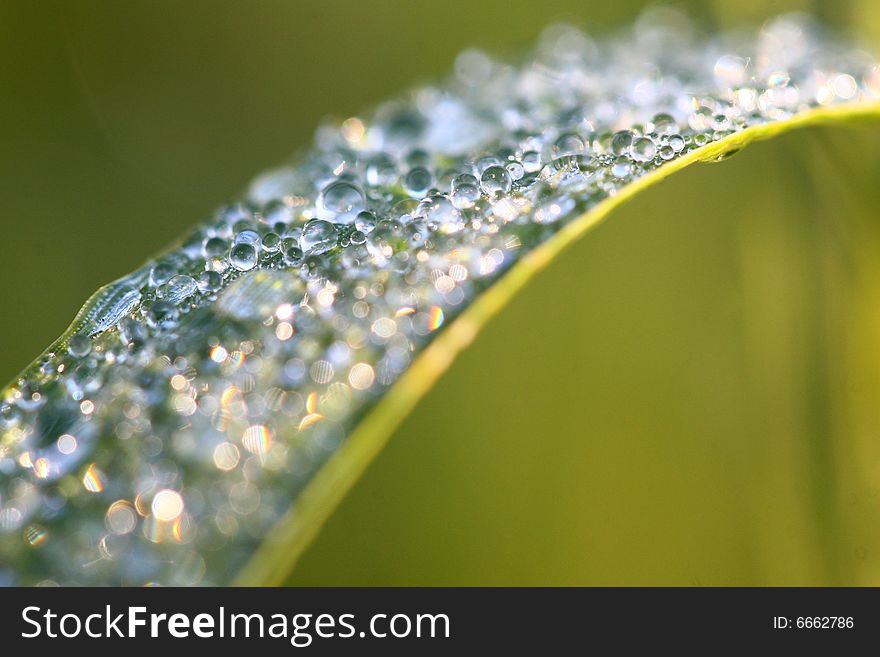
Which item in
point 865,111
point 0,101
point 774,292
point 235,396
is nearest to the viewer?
point 235,396

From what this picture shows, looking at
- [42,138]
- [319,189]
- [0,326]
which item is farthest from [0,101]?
[319,189]

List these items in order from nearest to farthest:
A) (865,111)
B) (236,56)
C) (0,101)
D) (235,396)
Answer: (235,396), (865,111), (0,101), (236,56)

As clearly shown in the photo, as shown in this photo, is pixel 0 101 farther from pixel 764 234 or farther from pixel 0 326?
pixel 764 234

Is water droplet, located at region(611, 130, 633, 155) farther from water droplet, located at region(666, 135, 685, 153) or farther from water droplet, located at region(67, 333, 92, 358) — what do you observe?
water droplet, located at region(67, 333, 92, 358)

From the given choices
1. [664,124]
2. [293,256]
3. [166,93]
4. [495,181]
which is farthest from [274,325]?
[166,93]

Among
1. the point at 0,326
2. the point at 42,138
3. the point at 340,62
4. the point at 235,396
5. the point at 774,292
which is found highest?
the point at 340,62

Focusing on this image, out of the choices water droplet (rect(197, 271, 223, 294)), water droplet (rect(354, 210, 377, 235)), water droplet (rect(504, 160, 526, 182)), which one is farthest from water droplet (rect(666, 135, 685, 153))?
water droplet (rect(197, 271, 223, 294))

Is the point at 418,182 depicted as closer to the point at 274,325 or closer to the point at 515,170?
the point at 515,170
